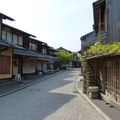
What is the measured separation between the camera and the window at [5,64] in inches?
1176

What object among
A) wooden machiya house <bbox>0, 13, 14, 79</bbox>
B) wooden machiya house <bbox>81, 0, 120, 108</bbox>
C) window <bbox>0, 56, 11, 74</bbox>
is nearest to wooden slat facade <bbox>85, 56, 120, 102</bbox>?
wooden machiya house <bbox>81, 0, 120, 108</bbox>

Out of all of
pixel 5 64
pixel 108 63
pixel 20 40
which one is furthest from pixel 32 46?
pixel 108 63

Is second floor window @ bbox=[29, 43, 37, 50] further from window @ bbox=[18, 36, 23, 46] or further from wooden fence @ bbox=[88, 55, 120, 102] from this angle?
wooden fence @ bbox=[88, 55, 120, 102]

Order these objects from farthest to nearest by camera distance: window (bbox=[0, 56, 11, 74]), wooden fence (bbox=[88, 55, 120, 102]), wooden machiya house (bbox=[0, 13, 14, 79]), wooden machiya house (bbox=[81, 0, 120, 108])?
1. window (bbox=[0, 56, 11, 74])
2. wooden machiya house (bbox=[0, 13, 14, 79])
3. wooden machiya house (bbox=[81, 0, 120, 108])
4. wooden fence (bbox=[88, 55, 120, 102])

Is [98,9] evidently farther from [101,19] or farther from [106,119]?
[106,119]

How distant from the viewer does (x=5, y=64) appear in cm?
3114

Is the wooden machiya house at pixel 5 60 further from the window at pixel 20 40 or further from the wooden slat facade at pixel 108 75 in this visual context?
the wooden slat facade at pixel 108 75

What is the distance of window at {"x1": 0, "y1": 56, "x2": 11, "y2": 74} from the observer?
2986 cm

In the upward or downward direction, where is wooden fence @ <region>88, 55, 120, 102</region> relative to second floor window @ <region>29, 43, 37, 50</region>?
downward

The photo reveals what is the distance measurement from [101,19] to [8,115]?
12257mm

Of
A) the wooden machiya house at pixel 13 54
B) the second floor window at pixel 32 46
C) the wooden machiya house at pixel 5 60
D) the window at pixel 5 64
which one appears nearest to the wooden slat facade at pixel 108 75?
the wooden machiya house at pixel 13 54

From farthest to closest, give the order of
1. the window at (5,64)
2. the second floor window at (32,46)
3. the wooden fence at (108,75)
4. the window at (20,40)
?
1. the second floor window at (32,46)
2. the window at (20,40)
3. the window at (5,64)
4. the wooden fence at (108,75)

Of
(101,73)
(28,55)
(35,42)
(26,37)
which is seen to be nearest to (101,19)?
(101,73)

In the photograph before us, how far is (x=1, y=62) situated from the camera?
29.9m
